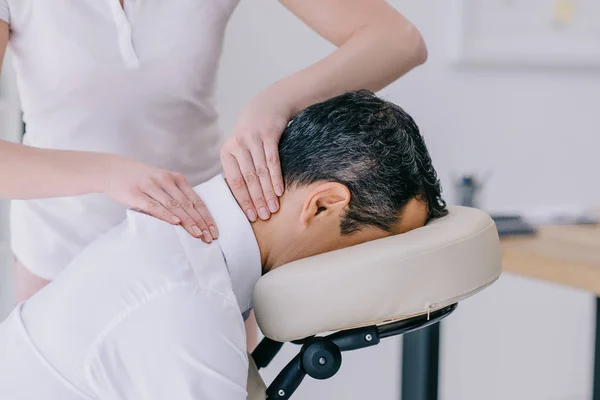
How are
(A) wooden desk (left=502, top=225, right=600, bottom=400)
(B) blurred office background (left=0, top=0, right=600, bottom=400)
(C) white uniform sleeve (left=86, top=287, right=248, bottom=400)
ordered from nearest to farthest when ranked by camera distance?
1. (C) white uniform sleeve (left=86, top=287, right=248, bottom=400)
2. (A) wooden desk (left=502, top=225, right=600, bottom=400)
3. (B) blurred office background (left=0, top=0, right=600, bottom=400)

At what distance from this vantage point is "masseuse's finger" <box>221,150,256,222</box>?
108 cm

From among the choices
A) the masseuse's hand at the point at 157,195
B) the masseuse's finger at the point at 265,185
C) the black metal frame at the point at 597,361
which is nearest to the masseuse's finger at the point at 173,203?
the masseuse's hand at the point at 157,195

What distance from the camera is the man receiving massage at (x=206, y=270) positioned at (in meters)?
0.89

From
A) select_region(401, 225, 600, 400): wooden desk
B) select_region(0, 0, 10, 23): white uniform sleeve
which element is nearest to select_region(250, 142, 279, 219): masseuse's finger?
select_region(0, 0, 10, 23): white uniform sleeve

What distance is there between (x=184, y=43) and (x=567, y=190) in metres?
2.44

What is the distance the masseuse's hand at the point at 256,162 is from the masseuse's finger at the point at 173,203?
89 millimetres

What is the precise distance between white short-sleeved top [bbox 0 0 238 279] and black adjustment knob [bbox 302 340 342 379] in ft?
1.56

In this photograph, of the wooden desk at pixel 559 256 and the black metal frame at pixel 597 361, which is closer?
the wooden desk at pixel 559 256

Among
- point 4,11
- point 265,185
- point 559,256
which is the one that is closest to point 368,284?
point 265,185

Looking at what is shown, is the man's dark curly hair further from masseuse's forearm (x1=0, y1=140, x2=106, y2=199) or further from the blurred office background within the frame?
the blurred office background

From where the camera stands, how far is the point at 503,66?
9.95 ft

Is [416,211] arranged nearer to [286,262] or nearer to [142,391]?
[286,262]

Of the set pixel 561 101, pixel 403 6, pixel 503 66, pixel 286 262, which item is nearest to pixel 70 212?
pixel 286 262

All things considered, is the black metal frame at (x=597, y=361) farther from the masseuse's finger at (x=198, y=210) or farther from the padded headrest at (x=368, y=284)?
the masseuse's finger at (x=198, y=210)
